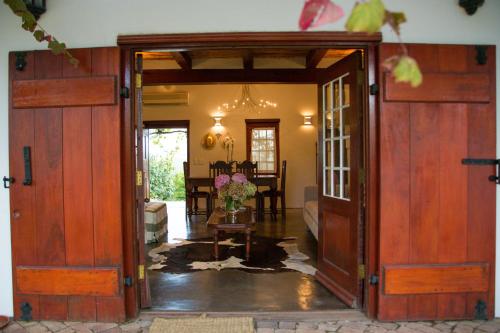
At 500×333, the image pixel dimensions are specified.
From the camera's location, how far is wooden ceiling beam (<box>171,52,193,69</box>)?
603 centimetres

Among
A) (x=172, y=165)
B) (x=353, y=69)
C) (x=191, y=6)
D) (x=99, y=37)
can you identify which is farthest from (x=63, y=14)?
(x=172, y=165)

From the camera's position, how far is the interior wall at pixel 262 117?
941 centimetres

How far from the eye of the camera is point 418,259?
2.75 metres

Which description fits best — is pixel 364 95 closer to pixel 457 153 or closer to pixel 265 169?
pixel 457 153

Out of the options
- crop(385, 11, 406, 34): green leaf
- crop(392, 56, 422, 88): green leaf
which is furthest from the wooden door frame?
crop(392, 56, 422, 88): green leaf

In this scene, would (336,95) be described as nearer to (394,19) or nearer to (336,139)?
(336,139)

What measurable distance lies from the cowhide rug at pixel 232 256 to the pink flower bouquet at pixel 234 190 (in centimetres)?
63

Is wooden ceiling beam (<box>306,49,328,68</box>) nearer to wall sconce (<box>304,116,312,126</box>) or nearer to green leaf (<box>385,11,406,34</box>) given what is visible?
wall sconce (<box>304,116,312,126</box>)

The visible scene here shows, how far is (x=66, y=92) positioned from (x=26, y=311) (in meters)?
1.60

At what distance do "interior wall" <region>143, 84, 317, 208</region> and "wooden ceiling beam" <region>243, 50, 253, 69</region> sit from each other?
2.39m

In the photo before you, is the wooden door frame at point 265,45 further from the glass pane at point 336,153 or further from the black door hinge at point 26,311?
the black door hinge at point 26,311

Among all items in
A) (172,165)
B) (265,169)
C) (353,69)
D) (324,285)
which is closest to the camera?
(353,69)

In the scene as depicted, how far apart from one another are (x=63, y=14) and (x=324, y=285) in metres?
3.02

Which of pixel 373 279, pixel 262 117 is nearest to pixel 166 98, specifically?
pixel 262 117
